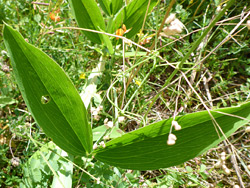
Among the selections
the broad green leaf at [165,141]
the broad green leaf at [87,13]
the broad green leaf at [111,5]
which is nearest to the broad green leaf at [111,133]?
the broad green leaf at [165,141]

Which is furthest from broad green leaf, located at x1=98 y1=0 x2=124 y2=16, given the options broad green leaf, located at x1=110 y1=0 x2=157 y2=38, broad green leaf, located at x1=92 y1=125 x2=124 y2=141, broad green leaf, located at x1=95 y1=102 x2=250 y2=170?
broad green leaf, located at x1=95 y1=102 x2=250 y2=170

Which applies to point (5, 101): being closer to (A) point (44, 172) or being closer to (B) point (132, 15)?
(A) point (44, 172)

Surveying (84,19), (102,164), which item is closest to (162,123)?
(102,164)

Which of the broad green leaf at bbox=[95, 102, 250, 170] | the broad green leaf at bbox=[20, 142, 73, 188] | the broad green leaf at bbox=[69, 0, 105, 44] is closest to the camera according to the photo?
the broad green leaf at bbox=[95, 102, 250, 170]

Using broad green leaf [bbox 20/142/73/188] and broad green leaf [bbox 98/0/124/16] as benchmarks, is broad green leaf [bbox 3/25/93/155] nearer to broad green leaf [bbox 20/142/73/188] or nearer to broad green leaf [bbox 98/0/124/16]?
broad green leaf [bbox 20/142/73/188]

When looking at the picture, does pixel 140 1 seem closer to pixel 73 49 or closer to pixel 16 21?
pixel 73 49
